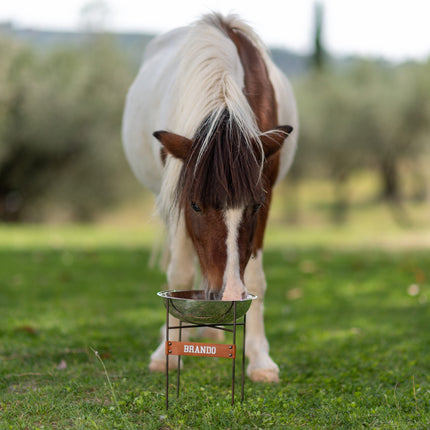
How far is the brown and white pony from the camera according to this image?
280 centimetres

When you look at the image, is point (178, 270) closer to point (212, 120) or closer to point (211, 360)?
point (211, 360)

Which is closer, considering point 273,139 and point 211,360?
point 273,139

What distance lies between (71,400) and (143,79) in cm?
287

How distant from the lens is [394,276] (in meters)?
7.70

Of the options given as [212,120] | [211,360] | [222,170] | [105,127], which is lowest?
[211,360]

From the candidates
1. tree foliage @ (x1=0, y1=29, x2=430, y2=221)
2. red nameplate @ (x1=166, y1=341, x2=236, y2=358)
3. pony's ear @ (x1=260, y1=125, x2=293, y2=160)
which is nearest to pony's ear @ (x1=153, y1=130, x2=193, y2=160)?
pony's ear @ (x1=260, y1=125, x2=293, y2=160)

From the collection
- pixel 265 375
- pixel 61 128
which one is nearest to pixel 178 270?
pixel 265 375

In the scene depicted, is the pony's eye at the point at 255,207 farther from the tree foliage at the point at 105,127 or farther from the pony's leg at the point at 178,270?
the tree foliage at the point at 105,127

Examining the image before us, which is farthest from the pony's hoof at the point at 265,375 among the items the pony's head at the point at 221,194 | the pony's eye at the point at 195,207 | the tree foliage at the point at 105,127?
the tree foliage at the point at 105,127

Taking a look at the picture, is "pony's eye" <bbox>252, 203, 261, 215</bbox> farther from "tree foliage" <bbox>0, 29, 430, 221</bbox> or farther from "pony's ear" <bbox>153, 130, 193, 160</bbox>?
"tree foliage" <bbox>0, 29, 430, 221</bbox>

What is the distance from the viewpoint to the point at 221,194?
2.77 meters

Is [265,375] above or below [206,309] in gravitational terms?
below

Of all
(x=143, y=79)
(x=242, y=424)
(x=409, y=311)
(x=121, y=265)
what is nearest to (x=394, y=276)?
(x=409, y=311)

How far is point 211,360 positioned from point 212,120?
6.03ft
